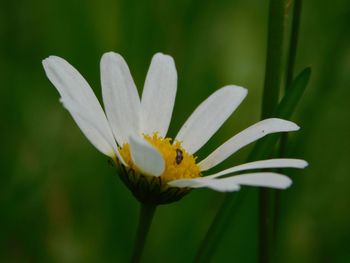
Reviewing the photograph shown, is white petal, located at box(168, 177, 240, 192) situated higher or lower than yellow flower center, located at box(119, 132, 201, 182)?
lower

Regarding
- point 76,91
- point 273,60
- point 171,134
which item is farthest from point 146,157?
point 171,134

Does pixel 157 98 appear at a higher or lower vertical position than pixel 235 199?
higher

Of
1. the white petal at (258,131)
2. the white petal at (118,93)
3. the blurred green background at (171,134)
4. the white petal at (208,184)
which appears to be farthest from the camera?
the blurred green background at (171,134)

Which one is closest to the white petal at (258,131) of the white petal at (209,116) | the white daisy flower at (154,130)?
the white daisy flower at (154,130)

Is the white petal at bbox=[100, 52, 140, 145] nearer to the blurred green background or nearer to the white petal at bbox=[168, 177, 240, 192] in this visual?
the white petal at bbox=[168, 177, 240, 192]

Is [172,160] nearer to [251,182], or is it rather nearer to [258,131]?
[258,131]

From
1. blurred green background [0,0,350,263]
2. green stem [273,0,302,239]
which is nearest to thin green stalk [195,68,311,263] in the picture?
green stem [273,0,302,239]

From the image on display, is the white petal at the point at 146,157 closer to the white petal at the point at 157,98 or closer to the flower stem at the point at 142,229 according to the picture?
the flower stem at the point at 142,229
